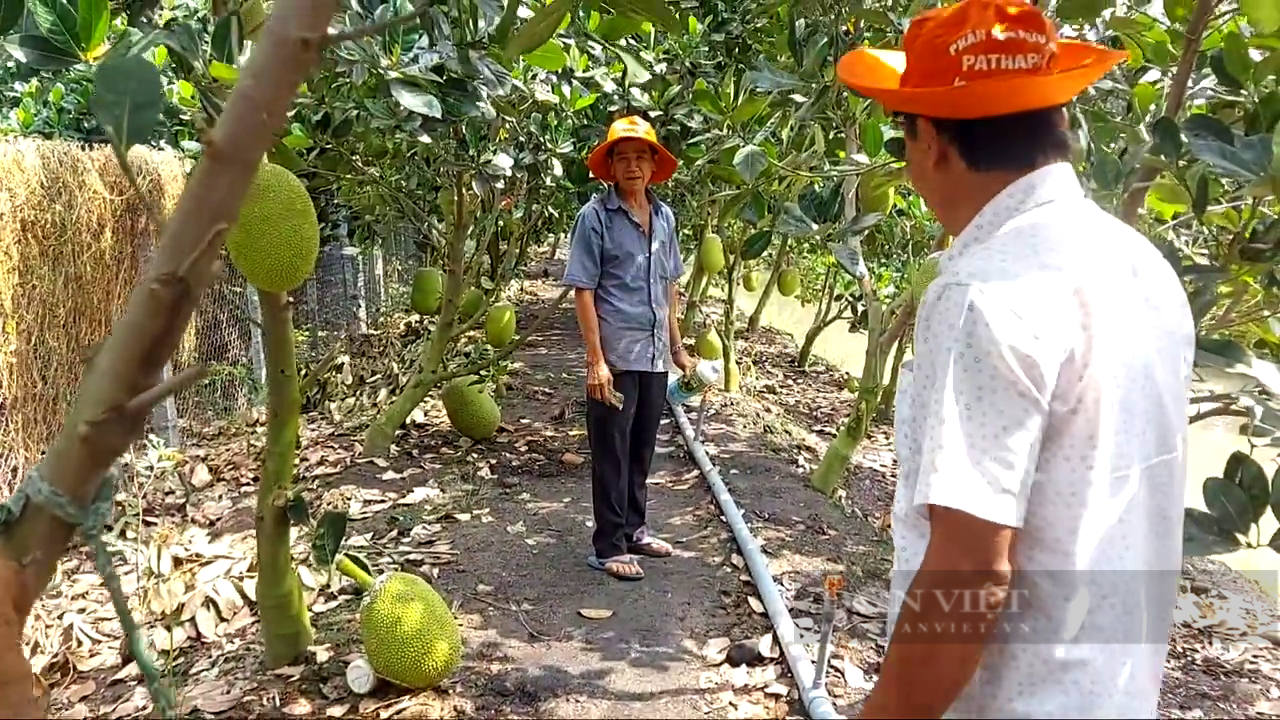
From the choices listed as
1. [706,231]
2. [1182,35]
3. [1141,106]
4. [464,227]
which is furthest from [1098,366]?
[706,231]

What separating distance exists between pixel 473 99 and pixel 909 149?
1.26 metres

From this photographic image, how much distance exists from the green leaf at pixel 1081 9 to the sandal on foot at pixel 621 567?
189 cm

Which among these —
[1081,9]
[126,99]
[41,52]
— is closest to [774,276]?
[1081,9]

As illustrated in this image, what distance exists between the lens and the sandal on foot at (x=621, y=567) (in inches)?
116

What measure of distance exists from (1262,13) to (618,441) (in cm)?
190

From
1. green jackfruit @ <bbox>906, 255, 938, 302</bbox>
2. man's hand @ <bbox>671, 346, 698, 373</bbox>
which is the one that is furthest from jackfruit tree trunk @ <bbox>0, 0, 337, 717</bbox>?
man's hand @ <bbox>671, 346, 698, 373</bbox>

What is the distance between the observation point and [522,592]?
286 centimetres

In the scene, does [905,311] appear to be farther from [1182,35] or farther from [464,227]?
[464,227]

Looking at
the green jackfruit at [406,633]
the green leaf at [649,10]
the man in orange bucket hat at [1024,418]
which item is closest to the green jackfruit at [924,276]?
the green leaf at [649,10]

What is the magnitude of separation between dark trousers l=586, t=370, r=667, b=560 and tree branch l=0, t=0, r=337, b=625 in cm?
211

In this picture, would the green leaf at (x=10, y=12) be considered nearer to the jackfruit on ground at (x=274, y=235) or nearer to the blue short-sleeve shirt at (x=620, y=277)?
the jackfruit on ground at (x=274, y=235)

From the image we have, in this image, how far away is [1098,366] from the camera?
942mm

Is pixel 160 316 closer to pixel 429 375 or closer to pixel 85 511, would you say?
pixel 85 511

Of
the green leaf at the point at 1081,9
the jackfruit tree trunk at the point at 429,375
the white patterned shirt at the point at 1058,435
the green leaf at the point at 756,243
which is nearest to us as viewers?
the white patterned shirt at the point at 1058,435
